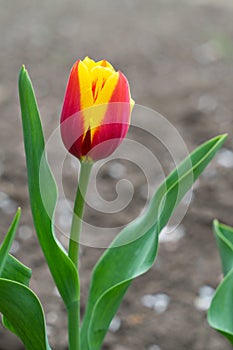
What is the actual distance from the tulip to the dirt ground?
0.81 meters

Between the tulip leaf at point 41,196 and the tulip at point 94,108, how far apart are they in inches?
3.3

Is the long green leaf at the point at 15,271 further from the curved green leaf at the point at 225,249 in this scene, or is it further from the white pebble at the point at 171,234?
the white pebble at the point at 171,234

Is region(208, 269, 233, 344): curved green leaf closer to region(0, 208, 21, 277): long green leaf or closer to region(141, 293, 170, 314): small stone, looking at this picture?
region(0, 208, 21, 277): long green leaf

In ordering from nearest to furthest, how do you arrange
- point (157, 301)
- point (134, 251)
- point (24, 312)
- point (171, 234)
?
point (24, 312)
point (134, 251)
point (157, 301)
point (171, 234)

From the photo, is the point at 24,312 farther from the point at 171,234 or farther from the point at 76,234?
the point at 171,234

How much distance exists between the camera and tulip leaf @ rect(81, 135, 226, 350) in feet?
3.91

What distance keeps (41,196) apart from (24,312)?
166 mm

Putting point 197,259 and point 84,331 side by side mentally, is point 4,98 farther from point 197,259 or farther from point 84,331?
point 84,331

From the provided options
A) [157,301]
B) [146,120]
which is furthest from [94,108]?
[146,120]

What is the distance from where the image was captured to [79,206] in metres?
1.12

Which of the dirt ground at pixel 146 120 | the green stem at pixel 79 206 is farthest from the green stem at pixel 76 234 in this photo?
the dirt ground at pixel 146 120

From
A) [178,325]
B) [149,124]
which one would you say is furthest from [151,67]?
[178,325]

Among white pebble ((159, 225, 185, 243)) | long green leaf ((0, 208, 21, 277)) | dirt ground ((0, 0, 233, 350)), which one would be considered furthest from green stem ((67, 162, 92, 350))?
white pebble ((159, 225, 185, 243))

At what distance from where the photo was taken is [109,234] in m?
2.08
